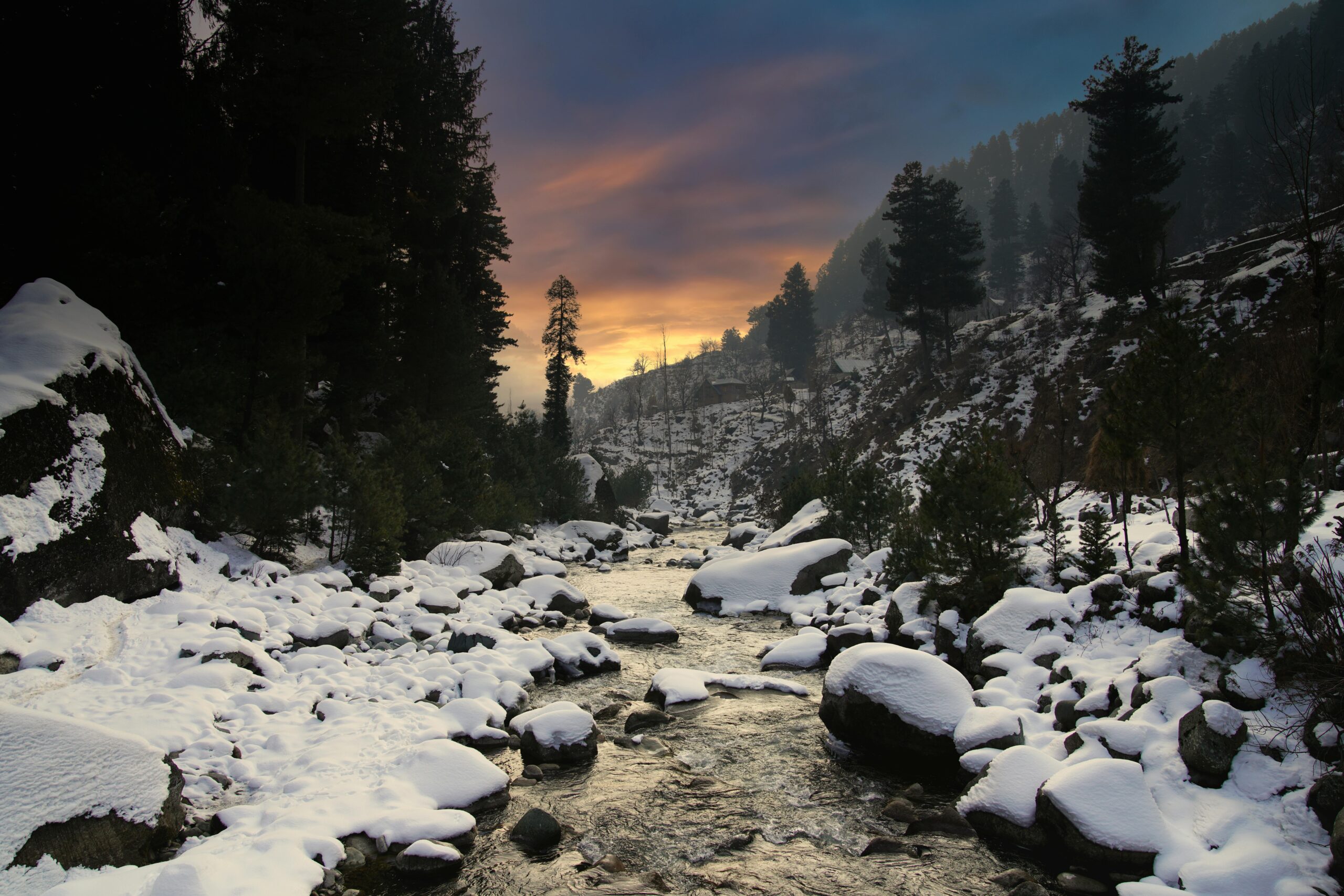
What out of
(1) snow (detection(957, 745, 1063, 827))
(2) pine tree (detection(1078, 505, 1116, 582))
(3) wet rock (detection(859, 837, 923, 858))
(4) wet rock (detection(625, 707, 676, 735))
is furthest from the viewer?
(2) pine tree (detection(1078, 505, 1116, 582))

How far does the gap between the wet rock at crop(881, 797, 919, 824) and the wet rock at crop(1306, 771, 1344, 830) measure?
10.4 ft

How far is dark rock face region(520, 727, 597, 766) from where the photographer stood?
7816 mm

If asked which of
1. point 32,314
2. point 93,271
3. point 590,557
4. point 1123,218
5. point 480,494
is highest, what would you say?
point 1123,218

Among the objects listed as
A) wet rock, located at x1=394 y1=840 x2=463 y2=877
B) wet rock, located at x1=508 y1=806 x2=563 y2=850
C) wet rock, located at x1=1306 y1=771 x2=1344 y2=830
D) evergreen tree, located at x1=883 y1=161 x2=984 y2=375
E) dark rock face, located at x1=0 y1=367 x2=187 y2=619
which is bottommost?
wet rock, located at x1=508 y1=806 x2=563 y2=850

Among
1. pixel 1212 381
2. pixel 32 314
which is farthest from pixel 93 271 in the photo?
pixel 1212 381

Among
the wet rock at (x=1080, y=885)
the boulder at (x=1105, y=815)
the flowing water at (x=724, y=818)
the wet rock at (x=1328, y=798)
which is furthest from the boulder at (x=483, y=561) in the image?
the wet rock at (x=1328, y=798)

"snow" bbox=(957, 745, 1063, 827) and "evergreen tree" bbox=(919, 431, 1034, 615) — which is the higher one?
Result: "evergreen tree" bbox=(919, 431, 1034, 615)

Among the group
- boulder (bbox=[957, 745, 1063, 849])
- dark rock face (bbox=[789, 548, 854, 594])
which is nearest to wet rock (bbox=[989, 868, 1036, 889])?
boulder (bbox=[957, 745, 1063, 849])

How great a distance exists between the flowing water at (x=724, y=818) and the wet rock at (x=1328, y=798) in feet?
7.67

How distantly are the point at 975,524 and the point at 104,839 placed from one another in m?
12.0

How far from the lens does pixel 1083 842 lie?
18.3 ft

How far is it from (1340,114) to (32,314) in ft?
62.3

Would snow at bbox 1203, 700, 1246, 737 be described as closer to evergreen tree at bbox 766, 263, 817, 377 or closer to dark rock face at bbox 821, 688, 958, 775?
dark rock face at bbox 821, 688, 958, 775

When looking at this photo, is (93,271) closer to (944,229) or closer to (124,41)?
(124,41)
